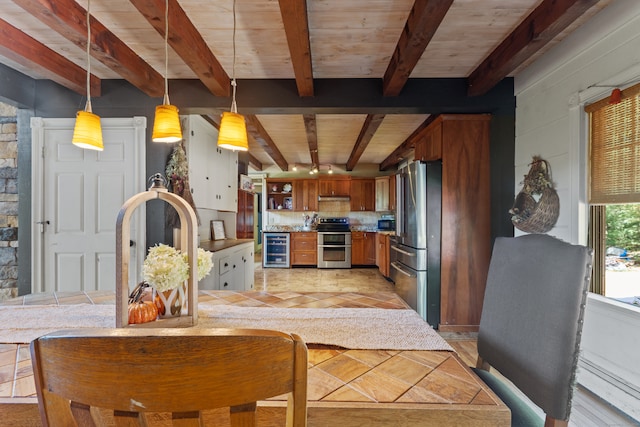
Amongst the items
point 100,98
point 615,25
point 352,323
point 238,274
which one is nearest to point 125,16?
point 100,98

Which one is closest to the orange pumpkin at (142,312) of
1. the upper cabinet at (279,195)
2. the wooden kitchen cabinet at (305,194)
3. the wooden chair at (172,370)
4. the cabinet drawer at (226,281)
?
the wooden chair at (172,370)

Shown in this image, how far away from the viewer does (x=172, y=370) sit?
1.38ft

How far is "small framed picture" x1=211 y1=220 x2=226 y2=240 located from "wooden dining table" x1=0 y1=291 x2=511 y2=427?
3346 millimetres

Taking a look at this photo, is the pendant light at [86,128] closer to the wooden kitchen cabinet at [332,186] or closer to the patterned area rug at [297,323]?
→ the patterned area rug at [297,323]

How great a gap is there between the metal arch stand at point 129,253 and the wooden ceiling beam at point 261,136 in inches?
109

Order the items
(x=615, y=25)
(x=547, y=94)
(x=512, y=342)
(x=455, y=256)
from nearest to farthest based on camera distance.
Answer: (x=512, y=342)
(x=615, y=25)
(x=547, y=94)
(x=455, y=256)

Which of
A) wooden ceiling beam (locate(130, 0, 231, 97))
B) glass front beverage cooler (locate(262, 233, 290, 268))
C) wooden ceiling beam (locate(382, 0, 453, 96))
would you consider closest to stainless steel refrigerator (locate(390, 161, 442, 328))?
wooden ceiling beam (locate(382, 0, 453, 96))

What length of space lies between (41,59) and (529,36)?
357 centimetres

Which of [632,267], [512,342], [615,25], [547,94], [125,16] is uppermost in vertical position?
[125,16]

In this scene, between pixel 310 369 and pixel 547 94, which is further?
pixel 547 94

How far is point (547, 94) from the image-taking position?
8.23 feet

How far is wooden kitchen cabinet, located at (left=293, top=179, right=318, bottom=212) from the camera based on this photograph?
711 centimetres

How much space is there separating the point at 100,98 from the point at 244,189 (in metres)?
2.81

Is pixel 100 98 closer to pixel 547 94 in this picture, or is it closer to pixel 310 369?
pixel 310 369
